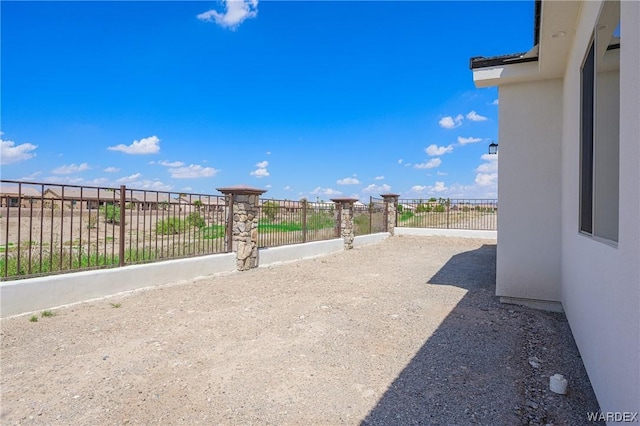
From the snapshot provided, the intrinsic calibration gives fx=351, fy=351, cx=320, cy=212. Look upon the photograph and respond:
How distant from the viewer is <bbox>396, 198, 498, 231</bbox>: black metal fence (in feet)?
53.0

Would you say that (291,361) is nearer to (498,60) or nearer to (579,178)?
(579,178)

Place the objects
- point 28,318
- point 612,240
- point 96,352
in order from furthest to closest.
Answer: point 28,318 → point 96,352 → point 612,240

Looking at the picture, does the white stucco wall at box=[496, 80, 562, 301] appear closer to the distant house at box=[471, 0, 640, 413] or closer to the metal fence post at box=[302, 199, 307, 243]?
the distant house at box=[471, 0, 640, 413]

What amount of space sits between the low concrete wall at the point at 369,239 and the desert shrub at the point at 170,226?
7052 mm

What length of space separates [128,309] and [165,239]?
2.60 metres

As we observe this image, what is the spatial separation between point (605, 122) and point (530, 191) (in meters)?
2.53

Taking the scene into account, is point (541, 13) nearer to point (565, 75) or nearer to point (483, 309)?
point (565, 75)

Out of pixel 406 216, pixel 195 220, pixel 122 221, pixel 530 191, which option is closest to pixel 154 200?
pixel 122 221

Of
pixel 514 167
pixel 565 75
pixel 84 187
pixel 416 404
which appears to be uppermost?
pixel 565 75

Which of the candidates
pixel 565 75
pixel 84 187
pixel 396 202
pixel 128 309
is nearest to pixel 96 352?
pixel 128 309

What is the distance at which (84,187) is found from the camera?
5422 millimetres

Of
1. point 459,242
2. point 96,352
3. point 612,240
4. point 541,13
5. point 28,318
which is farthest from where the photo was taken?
point 459,242

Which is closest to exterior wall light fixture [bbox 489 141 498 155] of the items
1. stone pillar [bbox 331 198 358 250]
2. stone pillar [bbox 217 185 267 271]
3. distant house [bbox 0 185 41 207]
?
stone pillar [bbox 331 198 358 250]

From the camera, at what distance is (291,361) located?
3375 millimetres
